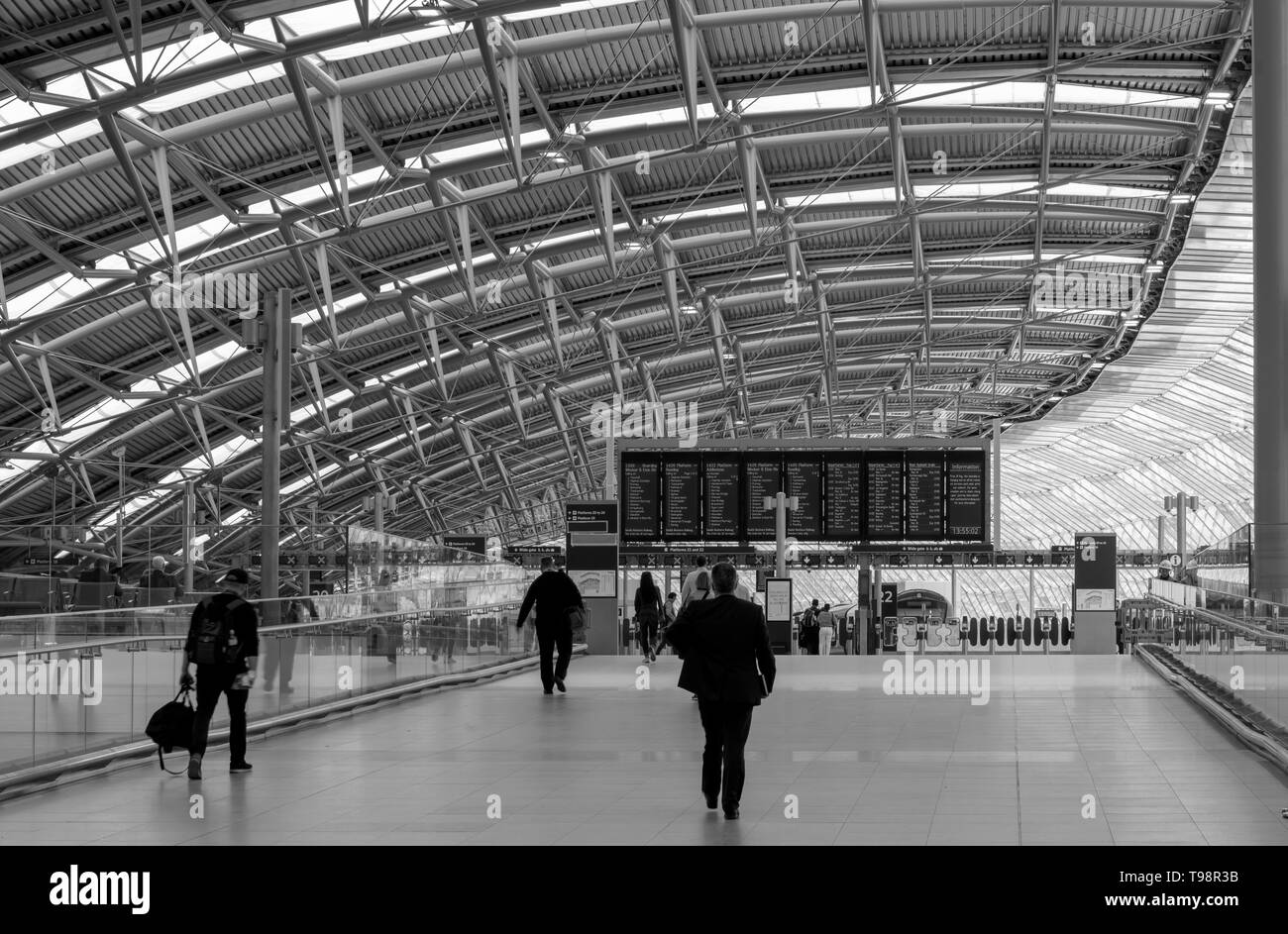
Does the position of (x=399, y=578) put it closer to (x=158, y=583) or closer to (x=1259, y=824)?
(x=158, y=583)

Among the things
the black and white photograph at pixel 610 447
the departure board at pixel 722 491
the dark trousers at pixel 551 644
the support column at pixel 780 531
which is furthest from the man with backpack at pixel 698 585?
the departure board at pixel 722 491

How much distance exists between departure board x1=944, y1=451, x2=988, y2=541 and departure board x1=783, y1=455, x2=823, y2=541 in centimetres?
264

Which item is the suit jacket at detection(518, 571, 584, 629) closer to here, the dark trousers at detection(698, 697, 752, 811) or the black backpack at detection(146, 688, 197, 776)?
the black backpack at detection(146, 688, 197, 776)

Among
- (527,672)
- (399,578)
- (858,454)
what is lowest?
(527,672)

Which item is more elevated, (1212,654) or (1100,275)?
(1100,275)

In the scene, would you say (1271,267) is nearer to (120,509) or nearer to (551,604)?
(551,604)

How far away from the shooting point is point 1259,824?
28.3ft

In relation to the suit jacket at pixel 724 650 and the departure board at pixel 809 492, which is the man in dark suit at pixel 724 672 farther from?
the departure board at pixel 809 492

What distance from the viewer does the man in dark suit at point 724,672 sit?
918 centimetres

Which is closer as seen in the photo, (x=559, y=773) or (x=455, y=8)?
(x=559, y=773)

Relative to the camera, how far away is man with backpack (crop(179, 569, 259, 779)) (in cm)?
1095

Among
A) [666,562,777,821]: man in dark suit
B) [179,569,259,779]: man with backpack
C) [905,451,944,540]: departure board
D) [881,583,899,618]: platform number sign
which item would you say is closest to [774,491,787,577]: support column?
[905,451,944,540]: departure board

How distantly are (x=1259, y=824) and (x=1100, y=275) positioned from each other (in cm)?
3921
